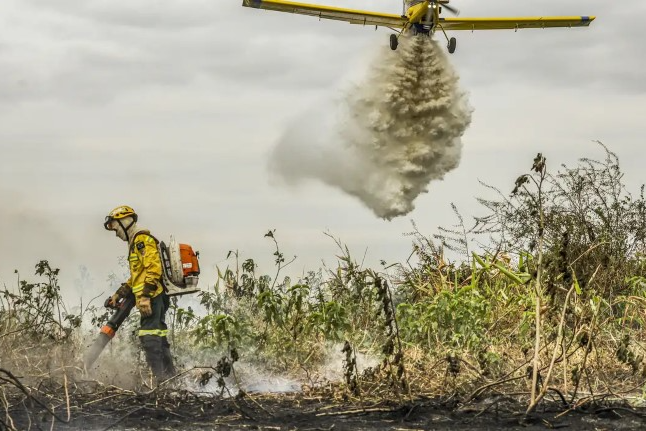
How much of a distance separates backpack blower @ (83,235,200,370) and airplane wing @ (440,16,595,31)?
16073mm

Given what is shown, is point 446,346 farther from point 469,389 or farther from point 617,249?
point 617,249

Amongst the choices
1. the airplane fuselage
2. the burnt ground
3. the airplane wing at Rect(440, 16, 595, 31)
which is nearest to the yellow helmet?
the burnt ground

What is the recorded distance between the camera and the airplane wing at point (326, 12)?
25359 mm

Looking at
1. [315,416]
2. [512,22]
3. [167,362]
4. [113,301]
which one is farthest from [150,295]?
[512,22]

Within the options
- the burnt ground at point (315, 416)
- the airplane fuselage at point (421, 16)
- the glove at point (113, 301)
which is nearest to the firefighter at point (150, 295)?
the glove at point (113, 301)

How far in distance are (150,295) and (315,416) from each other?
3.07 meters

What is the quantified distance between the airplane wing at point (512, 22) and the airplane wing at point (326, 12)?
161cm

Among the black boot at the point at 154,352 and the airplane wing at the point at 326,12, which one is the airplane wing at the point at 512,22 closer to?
the airplane wing at the point at 326,12

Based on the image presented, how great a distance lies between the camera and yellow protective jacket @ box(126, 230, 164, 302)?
1098cm

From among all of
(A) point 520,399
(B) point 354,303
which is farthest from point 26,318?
(A) point 520,399

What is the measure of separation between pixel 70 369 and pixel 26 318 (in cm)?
120

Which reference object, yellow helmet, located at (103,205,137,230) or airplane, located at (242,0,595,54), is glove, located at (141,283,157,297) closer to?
yellow helmet, located at (103,205,137,230)

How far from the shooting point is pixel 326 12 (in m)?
25.6

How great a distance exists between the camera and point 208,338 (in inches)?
474
